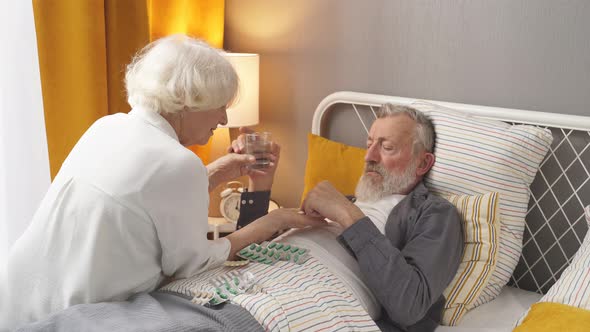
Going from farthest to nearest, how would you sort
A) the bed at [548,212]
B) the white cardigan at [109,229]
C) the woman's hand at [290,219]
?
the bed at [548,212], the woman's hand at [290,219], the white cardigan at [109,229]

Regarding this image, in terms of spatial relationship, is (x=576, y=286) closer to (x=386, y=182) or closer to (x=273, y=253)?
(x=386, y=182)

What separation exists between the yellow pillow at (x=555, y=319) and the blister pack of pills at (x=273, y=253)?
63 centimetres

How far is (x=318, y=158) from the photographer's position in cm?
266

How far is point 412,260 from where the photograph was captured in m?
1.91

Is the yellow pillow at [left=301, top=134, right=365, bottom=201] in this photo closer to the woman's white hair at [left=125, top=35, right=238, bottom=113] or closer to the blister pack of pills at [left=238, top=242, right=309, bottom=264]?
the blister pack of pills at [left=238, top=242, right=309, bottom=264]

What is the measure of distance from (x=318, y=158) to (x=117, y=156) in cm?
112

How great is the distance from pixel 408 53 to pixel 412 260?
40.4 inches

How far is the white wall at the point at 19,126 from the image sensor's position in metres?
2.51

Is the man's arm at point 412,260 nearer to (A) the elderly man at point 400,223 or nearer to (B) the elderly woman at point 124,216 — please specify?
(A) the elderly man at point 400,223

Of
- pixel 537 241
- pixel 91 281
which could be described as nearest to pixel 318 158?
pixel 537 241

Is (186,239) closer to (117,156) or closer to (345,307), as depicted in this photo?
(117,156)

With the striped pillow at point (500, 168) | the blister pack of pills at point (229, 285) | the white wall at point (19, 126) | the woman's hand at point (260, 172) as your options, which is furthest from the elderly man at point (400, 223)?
the white wall at point (19, 126)

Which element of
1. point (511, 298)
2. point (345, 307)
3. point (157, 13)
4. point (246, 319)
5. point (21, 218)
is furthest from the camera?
point (157, 13)

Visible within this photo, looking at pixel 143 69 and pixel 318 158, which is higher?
pixel 143 69
